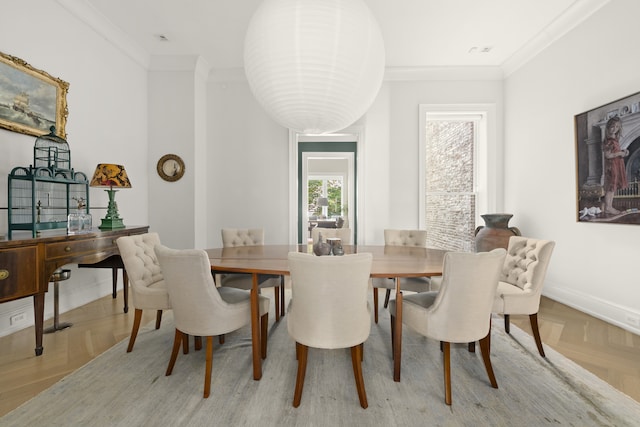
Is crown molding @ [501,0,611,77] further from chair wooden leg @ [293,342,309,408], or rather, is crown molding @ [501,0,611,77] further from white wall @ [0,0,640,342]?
chair wooden leg @ [293,342,309,408]

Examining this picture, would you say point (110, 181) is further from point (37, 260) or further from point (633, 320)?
point (633, 320)

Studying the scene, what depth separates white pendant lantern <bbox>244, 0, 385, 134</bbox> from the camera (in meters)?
1.52

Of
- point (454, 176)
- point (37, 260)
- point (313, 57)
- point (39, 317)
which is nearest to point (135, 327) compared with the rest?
point (39, 317)

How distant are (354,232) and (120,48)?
4.11m

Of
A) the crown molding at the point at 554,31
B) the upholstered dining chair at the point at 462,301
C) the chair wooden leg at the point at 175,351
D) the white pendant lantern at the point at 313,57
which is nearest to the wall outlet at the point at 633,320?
the upholstered dining chair at the point at 462,301

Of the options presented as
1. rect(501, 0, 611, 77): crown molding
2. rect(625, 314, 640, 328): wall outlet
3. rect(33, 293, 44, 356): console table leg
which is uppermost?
rect(501, 0, 611, 77): crown molding

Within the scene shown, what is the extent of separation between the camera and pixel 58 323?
257 centimetres

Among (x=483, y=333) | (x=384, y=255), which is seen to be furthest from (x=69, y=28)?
(x=483, y=333)

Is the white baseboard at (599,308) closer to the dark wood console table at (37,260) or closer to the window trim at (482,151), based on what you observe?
the window trim at (482,151)

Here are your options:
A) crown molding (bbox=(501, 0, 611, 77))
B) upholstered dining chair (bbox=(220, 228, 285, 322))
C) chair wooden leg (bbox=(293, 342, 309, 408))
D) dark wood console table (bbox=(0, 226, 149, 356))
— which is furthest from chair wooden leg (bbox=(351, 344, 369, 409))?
crown molding (bbox=(501, 0, 611, 77))

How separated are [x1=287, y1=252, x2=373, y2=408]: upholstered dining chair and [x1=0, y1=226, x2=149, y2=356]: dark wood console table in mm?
1823

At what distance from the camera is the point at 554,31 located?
3.29 m

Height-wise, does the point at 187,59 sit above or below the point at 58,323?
above

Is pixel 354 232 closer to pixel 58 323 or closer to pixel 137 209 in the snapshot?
pixel 137 209
